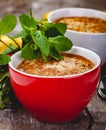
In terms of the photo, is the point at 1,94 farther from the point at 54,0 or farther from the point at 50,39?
the point at 54,0

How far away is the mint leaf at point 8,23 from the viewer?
2.35 feet

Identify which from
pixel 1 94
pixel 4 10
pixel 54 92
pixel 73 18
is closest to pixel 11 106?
pixel 1 94

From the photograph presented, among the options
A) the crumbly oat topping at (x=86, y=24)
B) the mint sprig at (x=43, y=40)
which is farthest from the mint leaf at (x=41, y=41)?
the crumbly oat topping at (x=86, y=24)

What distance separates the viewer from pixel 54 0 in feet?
4.92

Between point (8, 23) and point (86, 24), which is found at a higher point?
point (8, 23)

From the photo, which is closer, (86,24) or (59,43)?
(59,43)

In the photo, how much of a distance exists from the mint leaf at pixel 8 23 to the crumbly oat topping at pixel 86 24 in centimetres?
19

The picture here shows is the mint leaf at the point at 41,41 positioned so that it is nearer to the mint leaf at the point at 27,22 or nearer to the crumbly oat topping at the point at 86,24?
the mint leaf at the point at 27,22

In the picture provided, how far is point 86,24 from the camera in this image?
2.99ft

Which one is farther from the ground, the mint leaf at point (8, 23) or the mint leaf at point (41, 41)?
the mint leaf at point (8, 23)

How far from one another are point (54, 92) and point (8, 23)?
→ 0.17 m

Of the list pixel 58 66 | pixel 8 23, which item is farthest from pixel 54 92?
pixel 8 23

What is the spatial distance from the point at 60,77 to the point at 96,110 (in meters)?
0.14

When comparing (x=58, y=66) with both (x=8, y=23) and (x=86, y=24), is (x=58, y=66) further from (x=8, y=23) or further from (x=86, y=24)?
(x=86, y=24)
